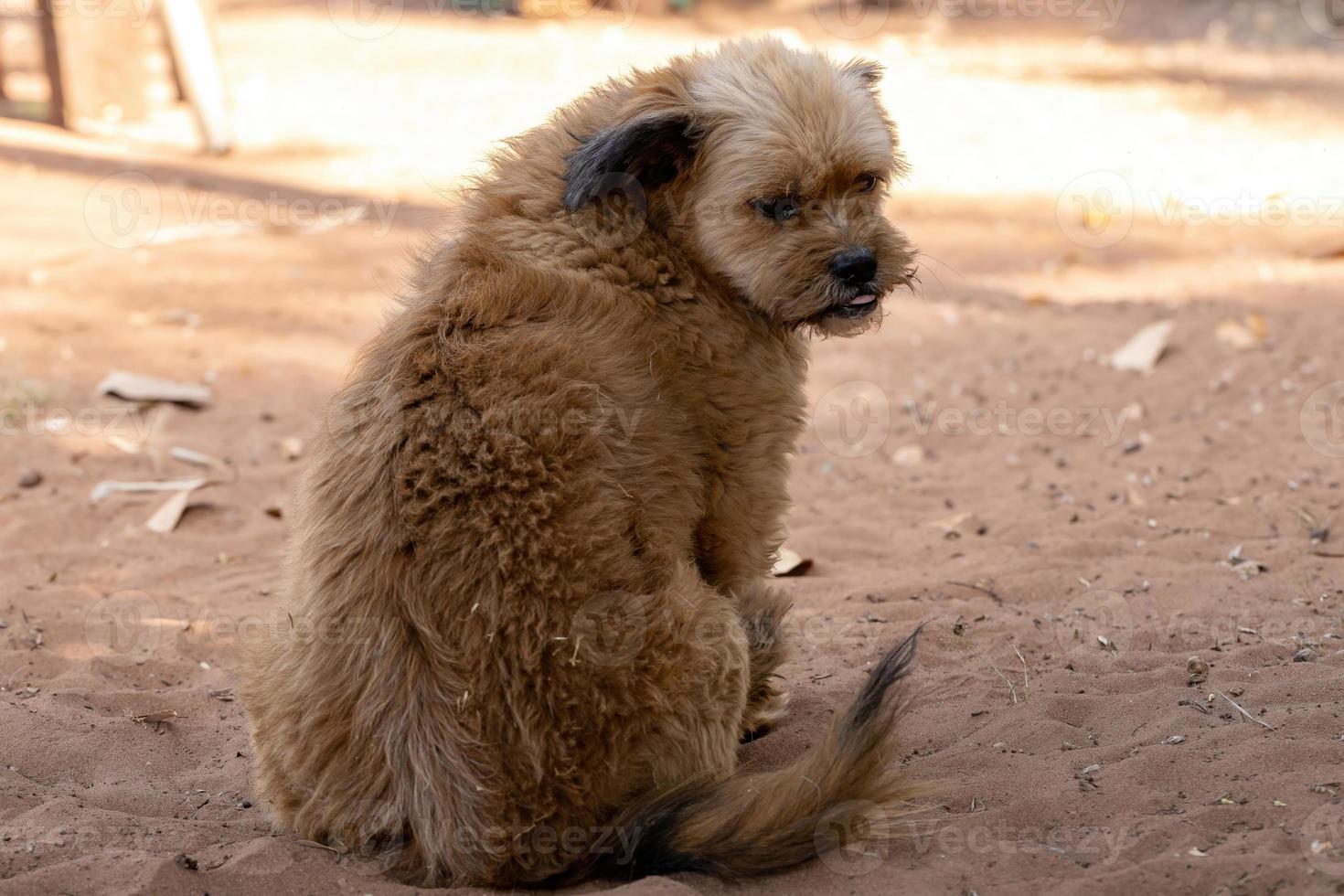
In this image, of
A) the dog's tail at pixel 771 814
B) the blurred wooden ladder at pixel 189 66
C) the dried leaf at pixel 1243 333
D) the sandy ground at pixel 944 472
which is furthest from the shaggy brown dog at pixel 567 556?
the blurred wooden ladder at pixel 189 66

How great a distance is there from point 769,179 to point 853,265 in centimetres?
38

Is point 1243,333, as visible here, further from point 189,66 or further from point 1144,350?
point 189,66

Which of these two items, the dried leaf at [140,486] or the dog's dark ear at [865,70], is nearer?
the dog's dark ear at [865,70]

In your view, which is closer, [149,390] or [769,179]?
[769,179]

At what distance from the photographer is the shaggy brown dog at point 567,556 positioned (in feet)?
11.2

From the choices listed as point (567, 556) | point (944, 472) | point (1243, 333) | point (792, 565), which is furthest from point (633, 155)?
point (1243, 333)

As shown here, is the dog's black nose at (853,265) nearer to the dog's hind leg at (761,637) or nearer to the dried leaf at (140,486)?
the dog's hind leg at (761,637)

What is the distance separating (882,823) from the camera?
3.58 m

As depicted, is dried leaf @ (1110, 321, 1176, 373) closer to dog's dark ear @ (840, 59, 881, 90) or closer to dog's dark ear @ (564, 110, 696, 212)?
dog's dark ear @ (840, 59, 881, 90)

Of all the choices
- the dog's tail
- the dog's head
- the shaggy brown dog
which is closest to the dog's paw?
the shaggy brown dog

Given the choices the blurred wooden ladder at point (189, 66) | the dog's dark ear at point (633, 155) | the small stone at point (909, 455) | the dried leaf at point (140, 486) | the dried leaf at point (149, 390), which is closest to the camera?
the dog's dark ear at point (633, 155)

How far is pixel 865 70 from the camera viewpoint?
4.64 meters

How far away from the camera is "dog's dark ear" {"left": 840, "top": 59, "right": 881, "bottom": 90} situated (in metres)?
4.51

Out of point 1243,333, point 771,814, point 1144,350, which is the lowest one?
point 1144,350
